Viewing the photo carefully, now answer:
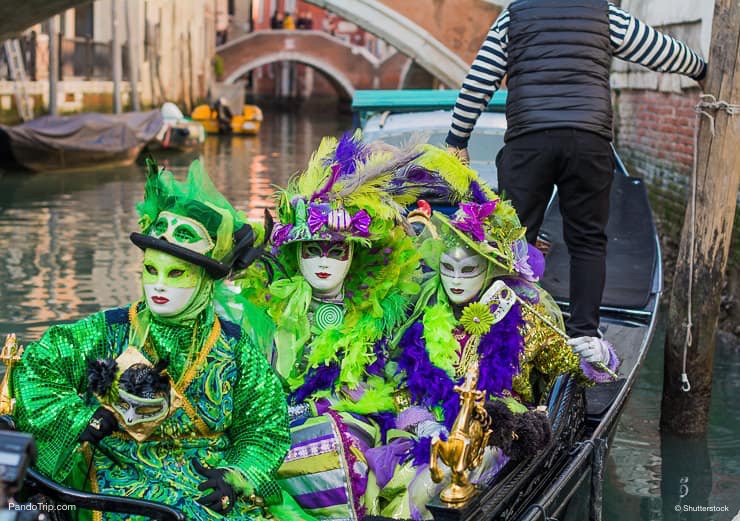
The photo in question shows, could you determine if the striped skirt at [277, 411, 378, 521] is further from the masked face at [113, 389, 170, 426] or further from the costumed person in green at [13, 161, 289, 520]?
the masked face at [113, 389, 170, 426]

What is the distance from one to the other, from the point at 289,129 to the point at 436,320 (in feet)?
67.2

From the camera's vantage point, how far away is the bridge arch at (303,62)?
3127 cm

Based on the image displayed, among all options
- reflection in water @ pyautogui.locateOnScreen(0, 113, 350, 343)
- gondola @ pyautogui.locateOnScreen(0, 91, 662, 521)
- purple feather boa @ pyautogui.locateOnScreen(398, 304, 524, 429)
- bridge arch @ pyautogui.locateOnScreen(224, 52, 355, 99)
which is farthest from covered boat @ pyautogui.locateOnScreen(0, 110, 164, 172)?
bridge arch @ pyautogui.locateOnScreen(224, 52, 355, 99)

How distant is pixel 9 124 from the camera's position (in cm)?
1402

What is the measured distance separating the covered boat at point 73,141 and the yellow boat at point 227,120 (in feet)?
19.2

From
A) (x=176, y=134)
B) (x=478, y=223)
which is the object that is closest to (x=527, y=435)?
(x=478, y=223)

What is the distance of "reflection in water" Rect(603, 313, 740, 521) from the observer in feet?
13.1

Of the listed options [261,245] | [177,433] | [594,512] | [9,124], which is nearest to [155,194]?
[261,245]

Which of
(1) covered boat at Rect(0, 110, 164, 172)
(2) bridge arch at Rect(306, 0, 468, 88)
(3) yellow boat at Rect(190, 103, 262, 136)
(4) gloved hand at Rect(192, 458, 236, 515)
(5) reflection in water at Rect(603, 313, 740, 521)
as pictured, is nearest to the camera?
(4) gloved hand at Rect(192, 458, 236, 515)

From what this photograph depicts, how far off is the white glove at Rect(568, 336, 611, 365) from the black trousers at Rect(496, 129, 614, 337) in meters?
0.31

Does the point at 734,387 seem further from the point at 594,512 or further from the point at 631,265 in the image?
the point at 594,512

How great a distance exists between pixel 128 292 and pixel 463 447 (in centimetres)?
440

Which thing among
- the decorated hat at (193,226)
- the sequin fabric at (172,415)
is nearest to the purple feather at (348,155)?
the decorated hat at (193,226)

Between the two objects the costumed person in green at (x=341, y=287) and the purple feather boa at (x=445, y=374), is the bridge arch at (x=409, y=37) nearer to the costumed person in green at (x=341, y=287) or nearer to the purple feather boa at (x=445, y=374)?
the costumed person in green at (x=341, y=287)
